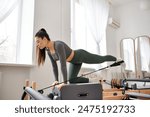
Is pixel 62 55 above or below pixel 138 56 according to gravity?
below

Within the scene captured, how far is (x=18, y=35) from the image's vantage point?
187cm

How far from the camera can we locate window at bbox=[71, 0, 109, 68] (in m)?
2.59

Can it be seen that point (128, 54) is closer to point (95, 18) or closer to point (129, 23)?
point (129, 23)

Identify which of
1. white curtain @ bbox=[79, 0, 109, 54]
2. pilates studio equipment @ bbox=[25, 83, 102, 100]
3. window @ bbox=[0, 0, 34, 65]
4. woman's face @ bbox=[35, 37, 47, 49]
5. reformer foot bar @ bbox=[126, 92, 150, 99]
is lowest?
reformer foot bar @ bbox=[126, 92, 150, 99]

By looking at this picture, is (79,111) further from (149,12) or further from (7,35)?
(149,12)

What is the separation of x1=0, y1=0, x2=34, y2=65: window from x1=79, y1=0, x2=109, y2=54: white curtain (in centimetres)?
103

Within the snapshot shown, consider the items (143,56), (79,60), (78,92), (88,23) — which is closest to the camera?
(78,92)

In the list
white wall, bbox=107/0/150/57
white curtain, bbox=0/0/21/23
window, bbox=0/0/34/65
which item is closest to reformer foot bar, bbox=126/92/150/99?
window, bbox=0/0/34/65

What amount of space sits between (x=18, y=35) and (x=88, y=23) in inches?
47.7

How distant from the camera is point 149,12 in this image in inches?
126

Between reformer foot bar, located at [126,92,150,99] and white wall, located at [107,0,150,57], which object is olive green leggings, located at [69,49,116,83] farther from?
white wall, located at [107,0,150,57]

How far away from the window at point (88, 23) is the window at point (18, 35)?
2.70 ft

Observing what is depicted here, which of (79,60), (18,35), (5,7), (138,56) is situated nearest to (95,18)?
(138,56)

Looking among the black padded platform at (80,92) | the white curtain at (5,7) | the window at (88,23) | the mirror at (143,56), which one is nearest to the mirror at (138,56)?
the mirror at (143,56)
